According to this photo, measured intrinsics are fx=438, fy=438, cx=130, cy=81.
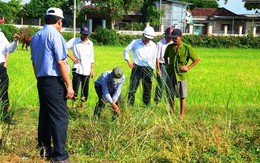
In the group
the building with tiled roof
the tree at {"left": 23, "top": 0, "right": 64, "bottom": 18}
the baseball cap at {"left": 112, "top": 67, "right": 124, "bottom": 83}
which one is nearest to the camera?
the baseball cap at {"left": 112, "top": 67, "right": 124, "bottom": 83}

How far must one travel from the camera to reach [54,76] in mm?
4652

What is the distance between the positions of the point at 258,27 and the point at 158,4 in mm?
12119

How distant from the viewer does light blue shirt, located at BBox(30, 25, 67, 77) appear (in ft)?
15.0

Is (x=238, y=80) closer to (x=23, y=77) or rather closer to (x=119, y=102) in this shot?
(x=23, y=77)

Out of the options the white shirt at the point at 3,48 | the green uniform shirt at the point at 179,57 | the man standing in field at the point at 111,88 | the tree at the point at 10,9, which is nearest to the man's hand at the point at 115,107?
the man standing in field at the point at 111,88

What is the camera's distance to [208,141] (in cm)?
493

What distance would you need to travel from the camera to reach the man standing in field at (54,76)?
459 cm

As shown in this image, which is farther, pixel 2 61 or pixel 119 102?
pixel 2 61

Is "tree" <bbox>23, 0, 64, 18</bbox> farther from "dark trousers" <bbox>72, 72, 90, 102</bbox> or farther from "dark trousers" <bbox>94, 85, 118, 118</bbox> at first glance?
"dark trousers" <bbox>94, 85, 118, 118</bbox>

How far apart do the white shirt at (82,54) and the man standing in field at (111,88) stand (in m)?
1.75

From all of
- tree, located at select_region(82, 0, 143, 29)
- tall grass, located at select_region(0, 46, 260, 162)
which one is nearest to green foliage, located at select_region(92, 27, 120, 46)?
tree, located at select_region(82, 0, 143, 29)

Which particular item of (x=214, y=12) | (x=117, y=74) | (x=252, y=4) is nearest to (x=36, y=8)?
(x=214, y=12)

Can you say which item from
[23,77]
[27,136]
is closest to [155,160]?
[27,136]

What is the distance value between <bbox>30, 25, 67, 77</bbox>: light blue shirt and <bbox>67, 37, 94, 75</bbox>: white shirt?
3.28 metres
